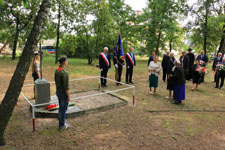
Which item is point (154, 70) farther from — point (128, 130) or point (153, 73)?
point (128, 130)

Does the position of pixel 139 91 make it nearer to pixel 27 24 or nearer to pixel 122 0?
pixel 27 24

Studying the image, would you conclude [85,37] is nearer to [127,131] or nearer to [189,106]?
[189,106]

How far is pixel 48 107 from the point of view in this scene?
579 centimetres

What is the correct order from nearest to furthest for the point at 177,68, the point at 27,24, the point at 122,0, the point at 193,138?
the point at 193,138 < the point at 177,68 < the point at 27,24 < the point at 122,0

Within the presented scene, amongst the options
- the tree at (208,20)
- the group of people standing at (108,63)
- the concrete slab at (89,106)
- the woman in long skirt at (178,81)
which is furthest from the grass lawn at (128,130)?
the tree at (208,20)

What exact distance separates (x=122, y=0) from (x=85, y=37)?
10.2 m

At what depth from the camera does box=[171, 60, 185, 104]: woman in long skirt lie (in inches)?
276

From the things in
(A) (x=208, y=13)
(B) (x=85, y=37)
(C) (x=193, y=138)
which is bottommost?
(C) (x=193, y=138)

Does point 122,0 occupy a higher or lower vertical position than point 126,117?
higher

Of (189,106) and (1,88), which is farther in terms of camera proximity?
(1,88)

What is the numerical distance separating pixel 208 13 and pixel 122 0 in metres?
13.9

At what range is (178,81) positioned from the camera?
7051 mm

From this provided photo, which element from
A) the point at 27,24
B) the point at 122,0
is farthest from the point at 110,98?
the point at 122,0

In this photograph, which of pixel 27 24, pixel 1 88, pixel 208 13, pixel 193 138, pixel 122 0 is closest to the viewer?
pixel 193 138
